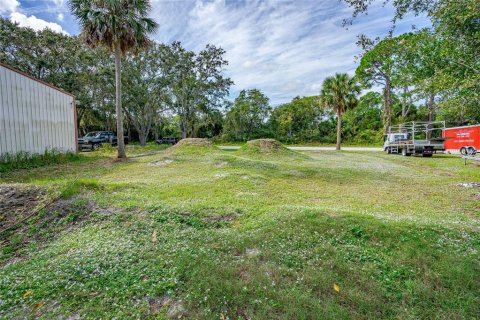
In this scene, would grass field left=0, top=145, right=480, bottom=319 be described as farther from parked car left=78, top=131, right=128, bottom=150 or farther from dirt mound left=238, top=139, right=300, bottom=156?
parked car left=78, top=131, right=128, bottom=150

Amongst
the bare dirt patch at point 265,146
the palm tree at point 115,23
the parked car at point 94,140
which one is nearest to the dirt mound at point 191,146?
the bare dirt patch at point 265,146

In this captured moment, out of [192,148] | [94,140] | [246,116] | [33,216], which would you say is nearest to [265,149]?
[192,148]

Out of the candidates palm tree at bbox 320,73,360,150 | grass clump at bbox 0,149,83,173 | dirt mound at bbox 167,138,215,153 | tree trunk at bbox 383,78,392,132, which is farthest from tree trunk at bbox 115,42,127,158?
tree trunk at bbox 383,78,392,132

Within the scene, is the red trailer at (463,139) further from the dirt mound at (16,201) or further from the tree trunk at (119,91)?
the dirt mound at (16,201)

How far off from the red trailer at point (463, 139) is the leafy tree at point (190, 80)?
70.5 feet

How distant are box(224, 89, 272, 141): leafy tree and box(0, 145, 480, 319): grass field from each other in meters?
31.1

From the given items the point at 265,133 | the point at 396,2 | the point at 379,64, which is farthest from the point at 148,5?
the point at 265,133

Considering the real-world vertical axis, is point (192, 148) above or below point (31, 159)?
above

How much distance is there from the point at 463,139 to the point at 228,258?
Result: 70.1ft

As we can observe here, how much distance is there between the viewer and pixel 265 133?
1480 inches

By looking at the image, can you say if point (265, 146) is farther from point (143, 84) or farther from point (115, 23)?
point (143, 84)

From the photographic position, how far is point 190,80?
2711cm

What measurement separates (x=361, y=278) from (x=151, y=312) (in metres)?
2.25

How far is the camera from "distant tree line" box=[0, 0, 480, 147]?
573 centimetres
